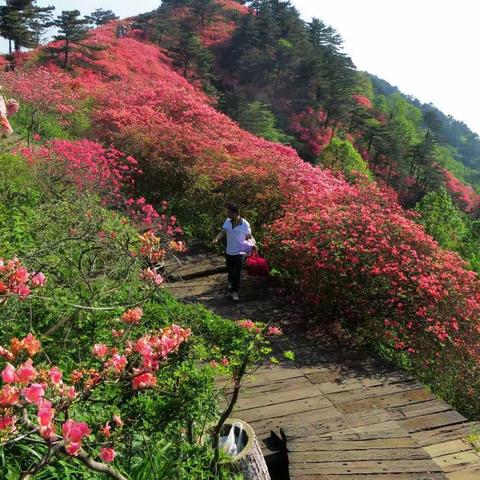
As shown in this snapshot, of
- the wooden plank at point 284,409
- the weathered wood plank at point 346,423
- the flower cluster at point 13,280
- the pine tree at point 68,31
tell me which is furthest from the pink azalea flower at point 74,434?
the pine tree at point 68,31

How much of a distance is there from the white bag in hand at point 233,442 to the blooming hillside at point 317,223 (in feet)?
12.3

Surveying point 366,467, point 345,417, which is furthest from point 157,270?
point 366,467

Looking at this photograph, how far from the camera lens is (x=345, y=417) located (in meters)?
4.77

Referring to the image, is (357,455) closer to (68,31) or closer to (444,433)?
(444,433)

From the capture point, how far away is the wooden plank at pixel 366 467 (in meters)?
3.70

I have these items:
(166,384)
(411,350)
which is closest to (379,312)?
(411,350)

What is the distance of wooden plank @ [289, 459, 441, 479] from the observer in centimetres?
370

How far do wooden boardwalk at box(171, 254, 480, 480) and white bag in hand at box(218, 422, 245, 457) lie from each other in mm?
517

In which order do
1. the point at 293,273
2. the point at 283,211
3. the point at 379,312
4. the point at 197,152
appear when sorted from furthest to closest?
1. the point at 197,152
2. the point at 283,211
3. the point at 293,273
4. the point at 379,312

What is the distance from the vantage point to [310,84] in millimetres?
39625

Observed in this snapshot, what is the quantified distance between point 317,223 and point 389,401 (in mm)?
3189

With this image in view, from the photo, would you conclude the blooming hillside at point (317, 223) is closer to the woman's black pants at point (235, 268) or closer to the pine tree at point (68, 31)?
the woman's black pants at point (235, 268)

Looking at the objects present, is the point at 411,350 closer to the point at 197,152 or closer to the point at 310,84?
the point at 197,152

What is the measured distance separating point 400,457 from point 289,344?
265 centimetres
